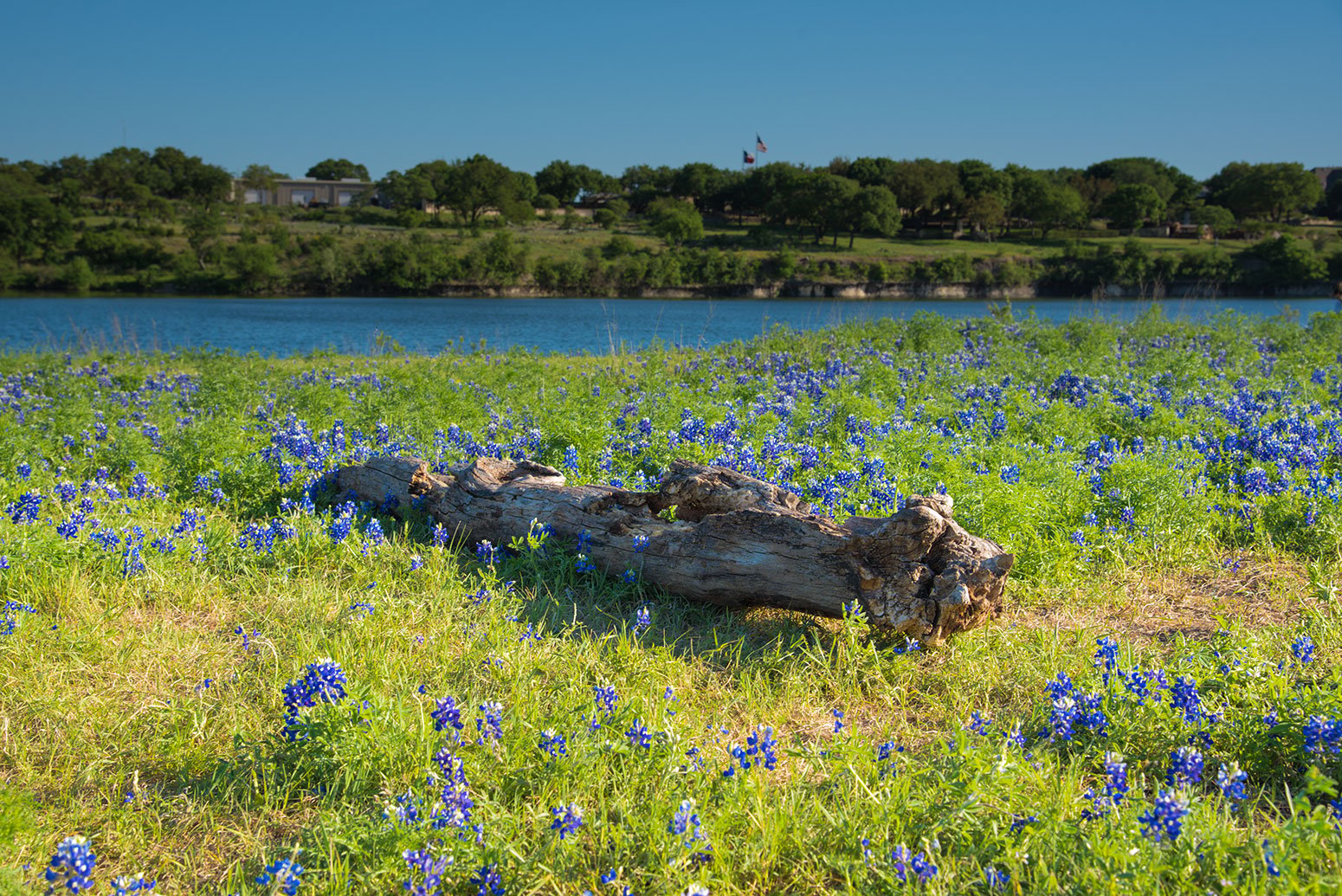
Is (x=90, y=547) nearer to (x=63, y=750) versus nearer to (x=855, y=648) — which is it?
(x=63, y=750)

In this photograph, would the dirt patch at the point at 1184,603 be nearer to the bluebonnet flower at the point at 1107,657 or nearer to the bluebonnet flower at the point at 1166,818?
the bluebonnet flower at the point at 1107,657

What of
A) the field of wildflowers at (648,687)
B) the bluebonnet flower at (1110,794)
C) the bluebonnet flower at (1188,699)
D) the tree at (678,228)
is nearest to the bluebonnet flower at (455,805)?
the field of wildflowers at (648,687)

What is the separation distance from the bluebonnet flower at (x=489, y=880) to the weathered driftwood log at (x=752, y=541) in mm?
2021

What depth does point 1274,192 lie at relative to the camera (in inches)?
4080

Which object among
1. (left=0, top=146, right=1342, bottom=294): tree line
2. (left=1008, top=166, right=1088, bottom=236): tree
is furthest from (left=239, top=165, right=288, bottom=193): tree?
(left=1008, top=166, right=1088, bottom=236): tree

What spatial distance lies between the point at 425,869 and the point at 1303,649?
3336 millimetres

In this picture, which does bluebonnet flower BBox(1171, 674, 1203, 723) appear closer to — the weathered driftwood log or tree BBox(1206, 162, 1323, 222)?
the weathered driftwood log

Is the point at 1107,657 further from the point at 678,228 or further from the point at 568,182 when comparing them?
the point at 568,182

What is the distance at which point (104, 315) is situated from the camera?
37.6 meters

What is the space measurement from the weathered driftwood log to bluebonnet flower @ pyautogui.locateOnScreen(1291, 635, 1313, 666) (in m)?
1.10

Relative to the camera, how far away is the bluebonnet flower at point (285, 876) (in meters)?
2.05

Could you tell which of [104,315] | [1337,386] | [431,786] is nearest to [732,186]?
[104,315]

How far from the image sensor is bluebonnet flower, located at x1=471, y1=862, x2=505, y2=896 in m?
2.11

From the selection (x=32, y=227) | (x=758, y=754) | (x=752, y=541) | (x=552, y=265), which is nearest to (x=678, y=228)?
(x=552, y=265)
